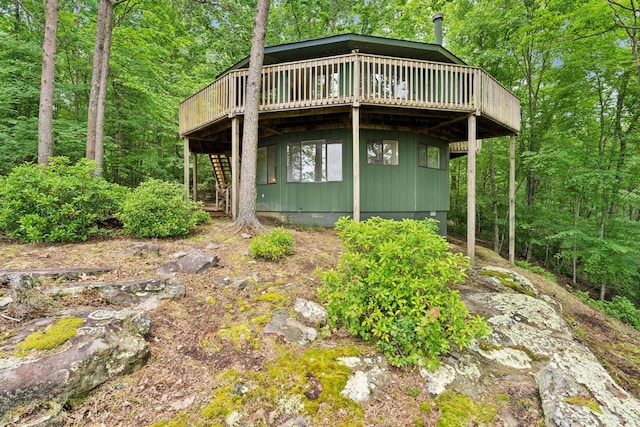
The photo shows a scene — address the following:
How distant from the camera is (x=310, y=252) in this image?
18.4 ft

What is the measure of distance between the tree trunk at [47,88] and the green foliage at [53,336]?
22.1 feet

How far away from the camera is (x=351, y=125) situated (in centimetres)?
888

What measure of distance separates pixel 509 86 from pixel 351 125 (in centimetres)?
941

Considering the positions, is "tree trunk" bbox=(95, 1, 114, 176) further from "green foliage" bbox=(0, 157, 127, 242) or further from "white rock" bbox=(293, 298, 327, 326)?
"white rock" bbox=(293, 298, 327, 326)

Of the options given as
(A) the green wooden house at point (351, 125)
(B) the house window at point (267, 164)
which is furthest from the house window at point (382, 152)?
(B) the house window at point (267, 164)

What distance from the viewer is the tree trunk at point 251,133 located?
21.2ft

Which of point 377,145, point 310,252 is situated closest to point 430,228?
point 310,252

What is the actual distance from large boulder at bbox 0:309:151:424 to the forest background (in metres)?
10.4

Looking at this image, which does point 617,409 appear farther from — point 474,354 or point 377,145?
point 377,145

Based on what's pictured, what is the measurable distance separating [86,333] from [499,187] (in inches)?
737

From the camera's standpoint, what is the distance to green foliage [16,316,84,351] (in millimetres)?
2135

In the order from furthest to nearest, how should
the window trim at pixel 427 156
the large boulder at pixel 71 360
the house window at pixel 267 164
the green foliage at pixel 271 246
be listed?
the house window at pixel 267 164 < the window trim at pixel 427 156 < the green foliage at pixel 271 246 < the large boulder at pixel 71 360

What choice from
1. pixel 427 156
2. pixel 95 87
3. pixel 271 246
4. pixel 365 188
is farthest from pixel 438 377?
pixel 95 87

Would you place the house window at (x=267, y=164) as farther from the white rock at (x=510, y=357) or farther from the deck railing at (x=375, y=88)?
the white rock at (x=510, y=357)
